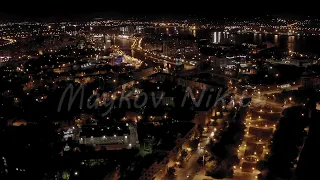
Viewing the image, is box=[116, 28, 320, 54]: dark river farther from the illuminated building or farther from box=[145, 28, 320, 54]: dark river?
the illuminated building

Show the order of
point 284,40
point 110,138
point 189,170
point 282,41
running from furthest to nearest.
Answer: point 284,40 < point 282,41 < point 110,138 < point 189,170

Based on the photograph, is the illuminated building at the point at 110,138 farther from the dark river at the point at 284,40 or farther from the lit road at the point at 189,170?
→ the dark river at the point at 284,40

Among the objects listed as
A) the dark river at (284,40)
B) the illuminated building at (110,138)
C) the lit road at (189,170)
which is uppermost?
the dark river at (284,40)

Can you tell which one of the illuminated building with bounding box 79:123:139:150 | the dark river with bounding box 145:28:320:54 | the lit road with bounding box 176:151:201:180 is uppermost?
the dark river with bounding box 145:28:320:54

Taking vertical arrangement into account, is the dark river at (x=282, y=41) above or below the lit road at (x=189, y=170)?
above

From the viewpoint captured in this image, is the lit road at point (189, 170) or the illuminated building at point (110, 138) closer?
the lit road at point (189, 170)

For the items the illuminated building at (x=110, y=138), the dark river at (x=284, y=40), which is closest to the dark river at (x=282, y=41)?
the dark river at (x=284, y=40)

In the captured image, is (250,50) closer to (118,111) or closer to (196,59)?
(196,59)

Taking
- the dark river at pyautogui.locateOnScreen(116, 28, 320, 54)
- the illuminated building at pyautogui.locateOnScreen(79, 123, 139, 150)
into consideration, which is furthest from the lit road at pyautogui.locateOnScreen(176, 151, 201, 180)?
the dark river at pyautogui.locateOnScreen(116, 28, 320, 54)

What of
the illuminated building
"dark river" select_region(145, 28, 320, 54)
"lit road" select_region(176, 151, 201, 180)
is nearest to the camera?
"lit road" select_region(176, 151, 201, 180)

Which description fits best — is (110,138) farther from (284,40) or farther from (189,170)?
(284,40)

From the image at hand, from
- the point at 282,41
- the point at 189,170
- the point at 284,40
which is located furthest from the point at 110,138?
the point at 284,40

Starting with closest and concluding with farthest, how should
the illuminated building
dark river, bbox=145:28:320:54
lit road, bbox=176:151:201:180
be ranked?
lit road, bbox=176:151:201:180, the illuminated building, dark river, bbox=145:28:320:54

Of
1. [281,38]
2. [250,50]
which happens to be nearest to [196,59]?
[250,50]
